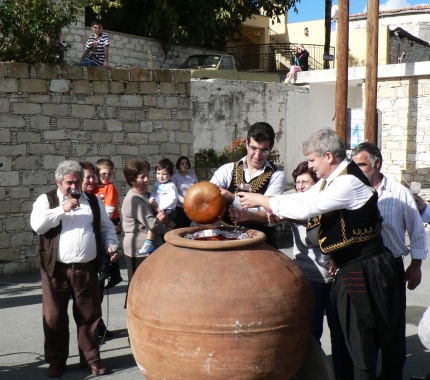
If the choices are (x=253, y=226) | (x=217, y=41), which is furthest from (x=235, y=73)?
(x=253, y=226)

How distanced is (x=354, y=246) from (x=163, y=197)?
3.19 meters

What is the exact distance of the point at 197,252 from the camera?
11.5 feet

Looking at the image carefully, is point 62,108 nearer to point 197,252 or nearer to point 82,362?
point 82,362

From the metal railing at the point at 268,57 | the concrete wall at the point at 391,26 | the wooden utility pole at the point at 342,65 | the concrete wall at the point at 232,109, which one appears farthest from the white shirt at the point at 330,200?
the metal railing at the point at 268,57

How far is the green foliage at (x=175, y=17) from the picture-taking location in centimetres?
1975

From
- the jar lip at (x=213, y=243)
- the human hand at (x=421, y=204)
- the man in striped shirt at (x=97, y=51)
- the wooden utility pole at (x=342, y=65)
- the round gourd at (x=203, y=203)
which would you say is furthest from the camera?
the wooden utility pole at (x=342, y=65)

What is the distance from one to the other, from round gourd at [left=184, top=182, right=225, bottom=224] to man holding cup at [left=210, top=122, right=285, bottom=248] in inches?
23.1

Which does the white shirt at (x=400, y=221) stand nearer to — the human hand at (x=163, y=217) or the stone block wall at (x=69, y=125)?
the human hand at (x=163, y=217)

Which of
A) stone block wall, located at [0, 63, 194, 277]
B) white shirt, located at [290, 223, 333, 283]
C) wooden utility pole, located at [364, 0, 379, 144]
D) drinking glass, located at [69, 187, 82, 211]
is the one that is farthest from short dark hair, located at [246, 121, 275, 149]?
wooden utility pole, located at [364, 0, 379, 144]

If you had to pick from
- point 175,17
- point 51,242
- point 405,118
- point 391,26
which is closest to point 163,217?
point 51,242

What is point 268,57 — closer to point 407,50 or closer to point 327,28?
point 327,28

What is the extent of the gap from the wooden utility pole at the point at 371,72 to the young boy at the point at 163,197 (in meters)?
6.67

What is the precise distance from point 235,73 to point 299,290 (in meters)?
15.6

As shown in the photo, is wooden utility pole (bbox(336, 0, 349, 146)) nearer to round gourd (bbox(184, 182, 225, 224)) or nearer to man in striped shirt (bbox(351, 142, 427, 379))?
man in striped shirt (bbox(351, 142, 427, 379))
